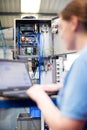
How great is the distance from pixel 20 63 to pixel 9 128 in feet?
9.53

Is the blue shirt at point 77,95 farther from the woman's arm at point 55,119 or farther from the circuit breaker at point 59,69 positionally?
the circuit breaker at point 59,69

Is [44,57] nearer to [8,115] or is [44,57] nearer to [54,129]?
[8,115]

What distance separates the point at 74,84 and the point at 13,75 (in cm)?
80

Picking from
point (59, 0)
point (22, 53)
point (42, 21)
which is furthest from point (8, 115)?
point (59, 0)

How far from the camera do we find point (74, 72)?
0.94 meters

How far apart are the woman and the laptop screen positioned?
56cm

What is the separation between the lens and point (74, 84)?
0.92 meters

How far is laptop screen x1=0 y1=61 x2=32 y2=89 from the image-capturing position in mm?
1607

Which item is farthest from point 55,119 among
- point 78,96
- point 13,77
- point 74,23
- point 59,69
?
point 59,69

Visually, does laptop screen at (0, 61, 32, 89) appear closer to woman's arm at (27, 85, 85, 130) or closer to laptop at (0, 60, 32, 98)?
laptop at (0, 60, 32, 98)

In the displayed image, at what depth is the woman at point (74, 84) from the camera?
0.91 m

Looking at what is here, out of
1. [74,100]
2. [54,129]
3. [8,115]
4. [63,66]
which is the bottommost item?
[8,115]

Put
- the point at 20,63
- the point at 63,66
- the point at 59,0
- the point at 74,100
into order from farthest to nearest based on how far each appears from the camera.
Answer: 1. the point at 59,0
2. the point at 63,66
3. the point at 20,63
4. the point at 74,100

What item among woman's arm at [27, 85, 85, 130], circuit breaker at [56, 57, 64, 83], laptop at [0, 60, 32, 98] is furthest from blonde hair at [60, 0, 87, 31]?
circuit breaker at [56, 57, 64, 83]
